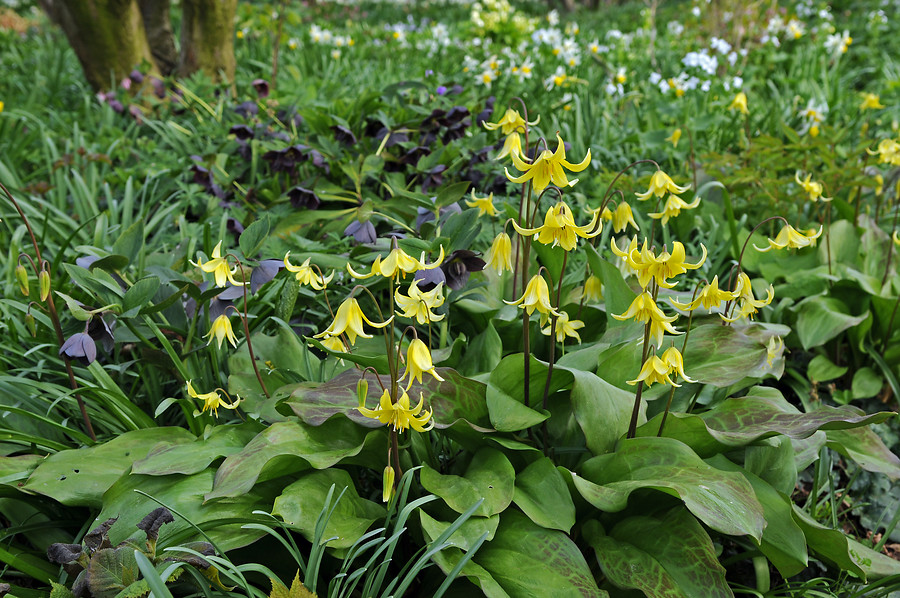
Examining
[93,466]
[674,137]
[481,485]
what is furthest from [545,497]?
[674,137]

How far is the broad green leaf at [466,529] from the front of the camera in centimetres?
144

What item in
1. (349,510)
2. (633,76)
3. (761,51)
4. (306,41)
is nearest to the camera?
(349,510)

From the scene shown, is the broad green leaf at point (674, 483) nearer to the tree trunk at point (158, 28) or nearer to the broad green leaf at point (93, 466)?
the broad green leaf at point (93, 466)

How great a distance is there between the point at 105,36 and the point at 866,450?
4.91 metres

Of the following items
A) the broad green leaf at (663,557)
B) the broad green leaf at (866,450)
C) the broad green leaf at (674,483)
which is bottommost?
the broad green leaf at (866,450)

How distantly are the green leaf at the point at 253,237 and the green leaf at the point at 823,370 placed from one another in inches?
77.4

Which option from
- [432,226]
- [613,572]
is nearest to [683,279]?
[432,226]

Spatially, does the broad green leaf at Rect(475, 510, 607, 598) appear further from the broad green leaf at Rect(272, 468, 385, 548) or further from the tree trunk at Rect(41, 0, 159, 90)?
the tree trunk at Rect(41, 0, 159, 90)

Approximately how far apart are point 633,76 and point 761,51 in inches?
52.5

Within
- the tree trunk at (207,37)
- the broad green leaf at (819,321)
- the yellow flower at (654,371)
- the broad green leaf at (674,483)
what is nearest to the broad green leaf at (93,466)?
the broad green leaf at (674,483)

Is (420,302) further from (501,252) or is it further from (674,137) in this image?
(674,137)

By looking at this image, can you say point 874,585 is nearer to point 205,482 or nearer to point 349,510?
point 349,510

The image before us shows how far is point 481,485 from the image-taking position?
1.57 m

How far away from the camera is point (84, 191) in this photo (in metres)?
3.16
